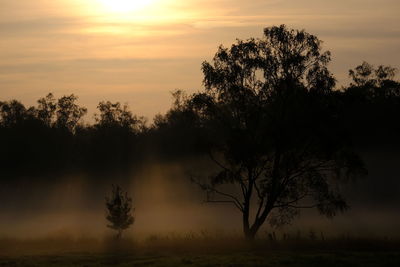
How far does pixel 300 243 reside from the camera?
150ft

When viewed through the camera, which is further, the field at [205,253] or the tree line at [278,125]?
the tree line at [278,125]

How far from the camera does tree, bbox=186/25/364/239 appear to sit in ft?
163

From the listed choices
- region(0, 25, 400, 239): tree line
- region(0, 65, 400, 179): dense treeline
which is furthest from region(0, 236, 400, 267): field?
region(0, 65, 400, 179): dense treeline

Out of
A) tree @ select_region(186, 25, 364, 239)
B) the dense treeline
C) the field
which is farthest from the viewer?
the dense treeline

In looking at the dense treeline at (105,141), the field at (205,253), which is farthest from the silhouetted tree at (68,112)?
the field at (205,253)

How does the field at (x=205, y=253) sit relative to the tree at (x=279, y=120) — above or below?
below

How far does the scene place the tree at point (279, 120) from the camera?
4956 centimetres

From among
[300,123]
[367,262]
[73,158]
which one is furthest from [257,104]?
[73,158]

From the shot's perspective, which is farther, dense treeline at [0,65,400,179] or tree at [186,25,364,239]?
dense treeline at [0,65,400,179]

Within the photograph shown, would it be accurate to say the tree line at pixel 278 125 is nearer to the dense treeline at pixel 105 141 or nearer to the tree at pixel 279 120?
the tree at pixel 279 120

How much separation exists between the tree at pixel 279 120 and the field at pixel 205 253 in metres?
4.92

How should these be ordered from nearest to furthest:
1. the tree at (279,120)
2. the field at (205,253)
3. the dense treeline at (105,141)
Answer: the field at (205,253) < the tree at (279,120) < the dense treeline at (105,141)

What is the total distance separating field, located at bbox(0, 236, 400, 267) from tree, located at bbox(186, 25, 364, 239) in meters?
4.92

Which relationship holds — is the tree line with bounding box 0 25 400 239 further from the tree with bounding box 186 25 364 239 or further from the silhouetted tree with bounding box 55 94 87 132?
the silhouetted tree with bounding box 55 94 87 132
